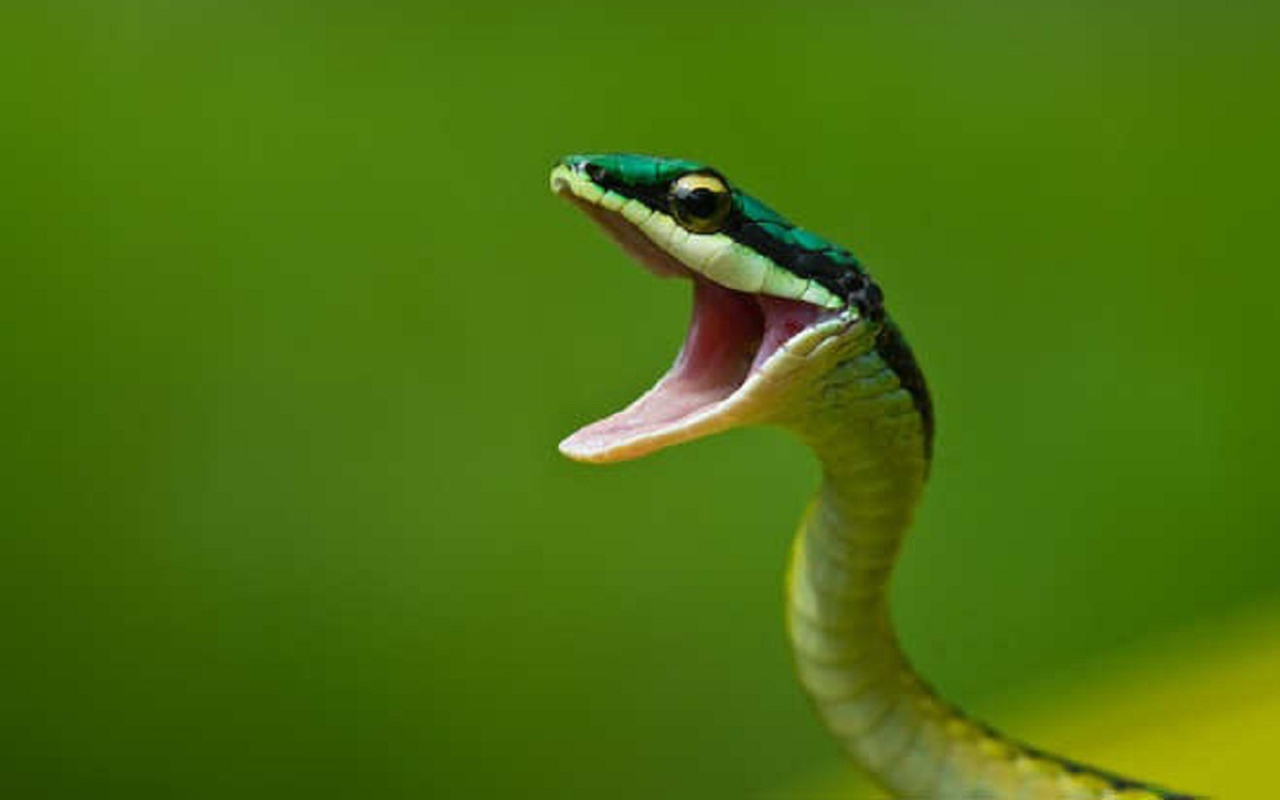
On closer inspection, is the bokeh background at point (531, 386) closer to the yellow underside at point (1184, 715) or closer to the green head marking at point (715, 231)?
the yellow underside at point (1184, 715)

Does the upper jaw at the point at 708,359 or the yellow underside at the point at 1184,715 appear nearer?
the upper jaw at the point at 708,359

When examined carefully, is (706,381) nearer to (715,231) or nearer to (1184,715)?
(715,231)

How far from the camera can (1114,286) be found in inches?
104

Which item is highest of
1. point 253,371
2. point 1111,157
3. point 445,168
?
point 1111,157

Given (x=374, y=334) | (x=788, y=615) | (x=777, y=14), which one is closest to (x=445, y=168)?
(x=374, y=334)

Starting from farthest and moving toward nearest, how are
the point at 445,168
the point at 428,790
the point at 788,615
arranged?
the point at 445,168 → the point at 428,790 → the point at 788,615

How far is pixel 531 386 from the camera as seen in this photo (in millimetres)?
2590

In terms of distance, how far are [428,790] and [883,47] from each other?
1.39 meters

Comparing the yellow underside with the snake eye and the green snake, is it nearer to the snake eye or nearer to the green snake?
the green snake

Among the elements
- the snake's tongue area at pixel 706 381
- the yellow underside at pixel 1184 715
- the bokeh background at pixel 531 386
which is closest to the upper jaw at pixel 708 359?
the snake's tongue area at pixel 706 381

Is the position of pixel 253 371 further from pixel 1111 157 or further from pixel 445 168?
pixel 1111 157

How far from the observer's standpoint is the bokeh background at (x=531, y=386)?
8.21 ft

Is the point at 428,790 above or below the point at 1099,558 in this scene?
below

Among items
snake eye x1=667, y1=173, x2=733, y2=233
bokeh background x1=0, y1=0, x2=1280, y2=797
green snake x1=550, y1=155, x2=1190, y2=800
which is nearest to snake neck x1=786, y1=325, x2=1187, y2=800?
green snake x1=550, y1=155, x2=1190, y2=800
